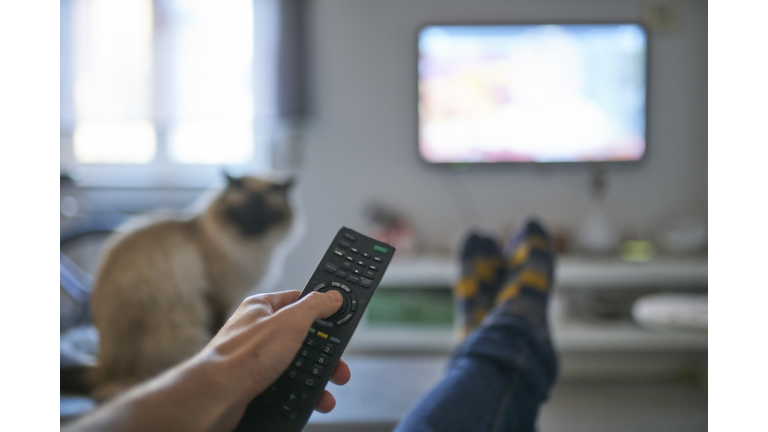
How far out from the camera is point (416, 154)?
6.96 ft

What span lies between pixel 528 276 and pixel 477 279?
0.76 feet

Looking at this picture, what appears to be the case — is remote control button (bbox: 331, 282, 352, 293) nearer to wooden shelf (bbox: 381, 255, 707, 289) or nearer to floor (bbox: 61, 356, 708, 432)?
floor (bbox: 61, 356, 708, 432)

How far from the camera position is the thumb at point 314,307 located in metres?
0.45

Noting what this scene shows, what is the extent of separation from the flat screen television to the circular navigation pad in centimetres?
159

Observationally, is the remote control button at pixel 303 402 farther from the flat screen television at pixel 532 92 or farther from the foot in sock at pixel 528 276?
the flat screen television at pixel 532 92

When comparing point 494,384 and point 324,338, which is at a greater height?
point 324,338

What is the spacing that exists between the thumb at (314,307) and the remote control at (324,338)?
0.01 meters

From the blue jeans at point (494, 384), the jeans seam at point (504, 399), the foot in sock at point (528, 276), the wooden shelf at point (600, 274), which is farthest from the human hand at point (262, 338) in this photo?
the wooden shelf at point (600, 274)

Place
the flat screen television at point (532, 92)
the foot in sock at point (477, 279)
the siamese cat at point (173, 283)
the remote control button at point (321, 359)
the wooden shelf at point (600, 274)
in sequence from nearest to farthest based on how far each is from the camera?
1. the remote control button at point (321, 359)
2. the siamese cat at point (173, 283)
3. the foot in sock at point (477, 279)
4. the wooden shelf at point (600, 274)
5. the flat screen television at point (532, 92)

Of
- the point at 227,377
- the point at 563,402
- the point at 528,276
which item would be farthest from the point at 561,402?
the point at 227,377

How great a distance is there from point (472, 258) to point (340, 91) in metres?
1.01

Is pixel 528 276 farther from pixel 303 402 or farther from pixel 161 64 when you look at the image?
pixel 161 64
